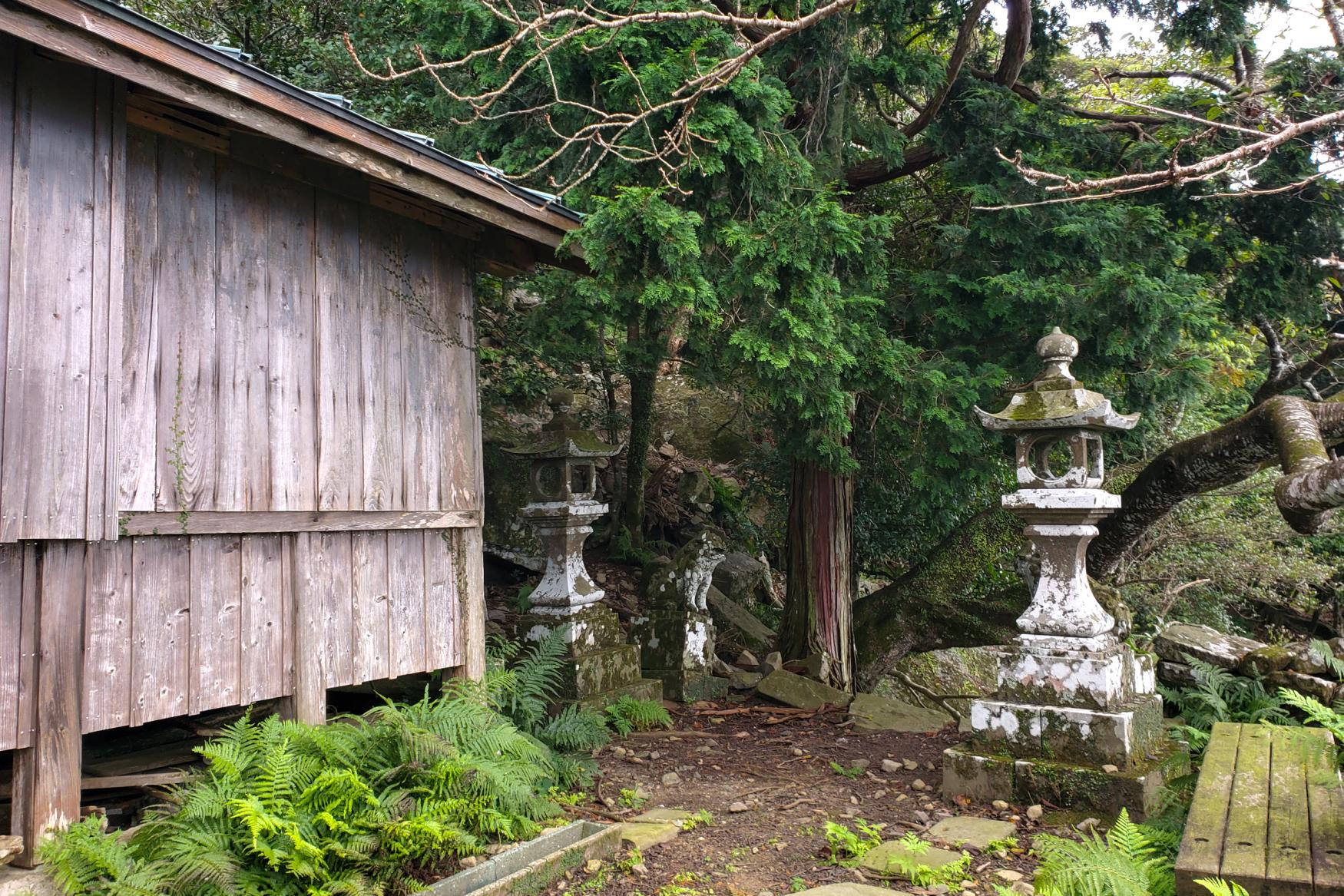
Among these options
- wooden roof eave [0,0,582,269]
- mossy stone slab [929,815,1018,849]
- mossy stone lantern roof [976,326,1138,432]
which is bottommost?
mossy stone slab [929,815,1018,849]

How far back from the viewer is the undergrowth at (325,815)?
358 cm

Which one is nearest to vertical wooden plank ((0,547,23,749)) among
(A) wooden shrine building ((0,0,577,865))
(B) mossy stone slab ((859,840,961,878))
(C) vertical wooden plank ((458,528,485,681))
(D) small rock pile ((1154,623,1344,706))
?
(A) wooden shrine building ((0,0,577,865))

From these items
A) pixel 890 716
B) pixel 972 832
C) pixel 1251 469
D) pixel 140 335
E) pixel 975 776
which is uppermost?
pixel 140 335

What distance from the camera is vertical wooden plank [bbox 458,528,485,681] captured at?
604 cm

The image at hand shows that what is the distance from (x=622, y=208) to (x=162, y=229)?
2687mm

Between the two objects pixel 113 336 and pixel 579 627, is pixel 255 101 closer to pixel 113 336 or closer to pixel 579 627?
pixel 113 336

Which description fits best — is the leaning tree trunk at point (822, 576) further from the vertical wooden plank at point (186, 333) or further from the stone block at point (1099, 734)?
the vertical wooden plank at point (186, 333)

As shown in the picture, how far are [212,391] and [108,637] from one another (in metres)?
1.23

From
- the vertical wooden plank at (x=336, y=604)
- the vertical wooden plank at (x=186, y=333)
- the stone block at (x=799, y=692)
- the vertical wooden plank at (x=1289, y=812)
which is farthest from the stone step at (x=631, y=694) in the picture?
the vertical wooden plank at (x=1289, y=812)

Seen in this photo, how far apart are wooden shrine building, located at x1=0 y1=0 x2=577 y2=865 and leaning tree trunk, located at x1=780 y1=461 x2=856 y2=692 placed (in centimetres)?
474

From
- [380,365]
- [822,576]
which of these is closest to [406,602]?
[380,365]

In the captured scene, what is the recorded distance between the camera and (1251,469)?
8.37m

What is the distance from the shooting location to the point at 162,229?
4.43 m

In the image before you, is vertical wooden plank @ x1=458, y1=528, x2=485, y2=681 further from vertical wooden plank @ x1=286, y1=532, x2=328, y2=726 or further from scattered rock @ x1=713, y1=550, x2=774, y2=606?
scattered rock @ x1=713, y1=550, x2=774, y2=606
